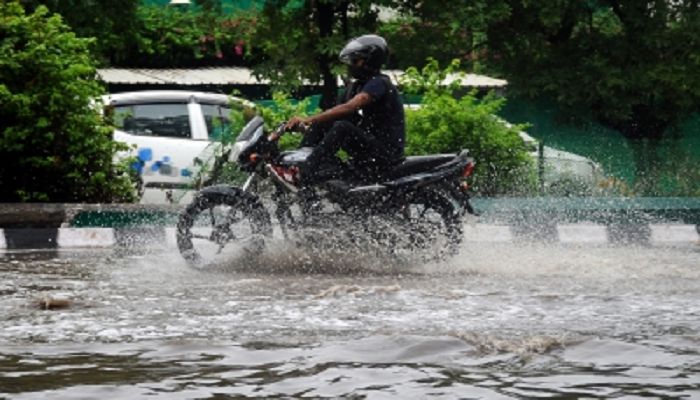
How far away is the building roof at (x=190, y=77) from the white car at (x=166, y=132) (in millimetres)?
6205

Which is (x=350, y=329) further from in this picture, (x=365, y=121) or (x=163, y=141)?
(x=163, y=141)

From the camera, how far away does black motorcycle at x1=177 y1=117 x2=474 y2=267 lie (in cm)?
1129

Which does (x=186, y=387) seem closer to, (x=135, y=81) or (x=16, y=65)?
A: (x=16, y=65)

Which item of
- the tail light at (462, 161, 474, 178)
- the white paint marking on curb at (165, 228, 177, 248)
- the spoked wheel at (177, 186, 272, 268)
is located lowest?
the white paint marking on curb at (165, 228, 177, 248)

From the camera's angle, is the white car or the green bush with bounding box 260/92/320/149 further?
the white car

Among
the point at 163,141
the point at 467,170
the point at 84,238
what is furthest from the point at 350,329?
the point at 163,141

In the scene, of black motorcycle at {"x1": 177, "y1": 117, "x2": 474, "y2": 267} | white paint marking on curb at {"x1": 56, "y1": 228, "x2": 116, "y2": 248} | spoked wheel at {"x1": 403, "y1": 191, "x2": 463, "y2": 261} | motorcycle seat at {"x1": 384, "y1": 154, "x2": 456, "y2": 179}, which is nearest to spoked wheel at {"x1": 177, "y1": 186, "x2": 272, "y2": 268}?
black motorcycle at {"x1": 177, "y1": 117, "x2": 474, "y2": 267}

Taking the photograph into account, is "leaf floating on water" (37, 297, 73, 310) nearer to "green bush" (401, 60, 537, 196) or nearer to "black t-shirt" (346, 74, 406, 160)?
"black t-shirt" (346, 74, 406, 160)

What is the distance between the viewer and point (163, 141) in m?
17.9

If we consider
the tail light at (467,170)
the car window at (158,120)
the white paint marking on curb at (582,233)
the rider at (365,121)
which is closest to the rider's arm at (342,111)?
the rider at (365,121)

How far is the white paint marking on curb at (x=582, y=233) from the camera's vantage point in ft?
47.9

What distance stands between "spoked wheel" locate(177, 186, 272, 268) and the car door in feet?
17.5

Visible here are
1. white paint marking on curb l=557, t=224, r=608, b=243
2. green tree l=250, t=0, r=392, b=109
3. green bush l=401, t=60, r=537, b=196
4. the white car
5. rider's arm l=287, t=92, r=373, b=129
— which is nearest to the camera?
rider's arm l=287, t=92, r=373, b=129

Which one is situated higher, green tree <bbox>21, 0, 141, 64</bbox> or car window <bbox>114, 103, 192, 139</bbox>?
green tree <bbox>21, 0, 141, 64</bbox>
